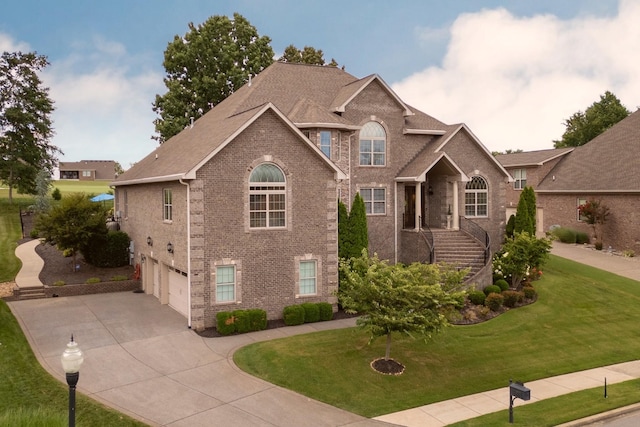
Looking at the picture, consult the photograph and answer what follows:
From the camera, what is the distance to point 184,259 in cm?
2075

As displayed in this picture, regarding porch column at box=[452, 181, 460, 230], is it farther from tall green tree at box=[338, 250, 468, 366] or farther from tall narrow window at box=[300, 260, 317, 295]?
tall green tree at box=[338, 250, 468, 366]

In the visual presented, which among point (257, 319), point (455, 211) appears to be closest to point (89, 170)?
point (455, 211)

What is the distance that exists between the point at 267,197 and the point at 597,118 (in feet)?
214

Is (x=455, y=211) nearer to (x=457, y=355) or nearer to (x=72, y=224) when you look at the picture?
(x=457, y=355)

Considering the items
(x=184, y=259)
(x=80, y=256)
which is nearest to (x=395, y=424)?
(x=184, y=259)

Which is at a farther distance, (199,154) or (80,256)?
(80,256)

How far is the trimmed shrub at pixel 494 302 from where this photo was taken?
2273 centimetres

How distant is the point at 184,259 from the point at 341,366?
822cm

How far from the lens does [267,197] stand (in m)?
21.2

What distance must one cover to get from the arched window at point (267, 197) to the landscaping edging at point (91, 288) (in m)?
9.89

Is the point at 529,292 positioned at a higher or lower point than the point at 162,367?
higher

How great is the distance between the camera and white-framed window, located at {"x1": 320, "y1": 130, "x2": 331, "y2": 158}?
2522 cm

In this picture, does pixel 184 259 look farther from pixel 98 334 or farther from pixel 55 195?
pixel 55 195

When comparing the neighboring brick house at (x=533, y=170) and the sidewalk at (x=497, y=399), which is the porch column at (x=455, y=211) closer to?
the sidewalk at (x=497, y=399)
